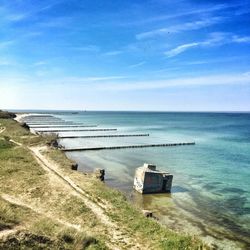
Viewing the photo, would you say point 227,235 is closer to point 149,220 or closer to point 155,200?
point 149,220

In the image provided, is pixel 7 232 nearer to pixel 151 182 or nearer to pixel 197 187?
pixel 151 182

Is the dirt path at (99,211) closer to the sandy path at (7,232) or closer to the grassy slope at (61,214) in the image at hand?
the grassy slope at (61,214)

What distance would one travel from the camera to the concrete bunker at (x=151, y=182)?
98.6 ft

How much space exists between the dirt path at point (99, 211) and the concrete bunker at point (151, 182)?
6515 millimetres

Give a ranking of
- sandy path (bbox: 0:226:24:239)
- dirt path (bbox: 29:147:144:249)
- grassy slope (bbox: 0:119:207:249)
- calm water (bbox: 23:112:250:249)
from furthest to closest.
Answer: calm water (bbox: 23:112:250:249) → dirt path (bbox: 29:147:144:249) → grassy slope (bbox: 0:119:207:249) → sandy path (bbox: 0:226:24:239)

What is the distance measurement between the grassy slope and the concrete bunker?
442 centimetres

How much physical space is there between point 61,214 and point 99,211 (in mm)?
2246

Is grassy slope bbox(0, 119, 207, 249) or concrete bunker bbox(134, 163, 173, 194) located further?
concrete bunker bbox(134, 163, 173, 194)

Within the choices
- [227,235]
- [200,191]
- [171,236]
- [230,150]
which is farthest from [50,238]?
[230,150]

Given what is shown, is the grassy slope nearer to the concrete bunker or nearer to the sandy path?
the sandy path

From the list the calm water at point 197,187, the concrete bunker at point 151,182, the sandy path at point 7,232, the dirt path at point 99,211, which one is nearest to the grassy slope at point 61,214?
the sandy path at point 7,232

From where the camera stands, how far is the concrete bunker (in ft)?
98.6

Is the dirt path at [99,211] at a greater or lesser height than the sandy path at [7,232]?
lesser

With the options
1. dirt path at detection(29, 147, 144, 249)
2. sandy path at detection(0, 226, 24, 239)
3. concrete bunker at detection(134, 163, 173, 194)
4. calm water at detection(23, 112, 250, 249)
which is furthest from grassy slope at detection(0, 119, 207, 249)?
concrete bunker at detection(134, 163, 173, 194)
